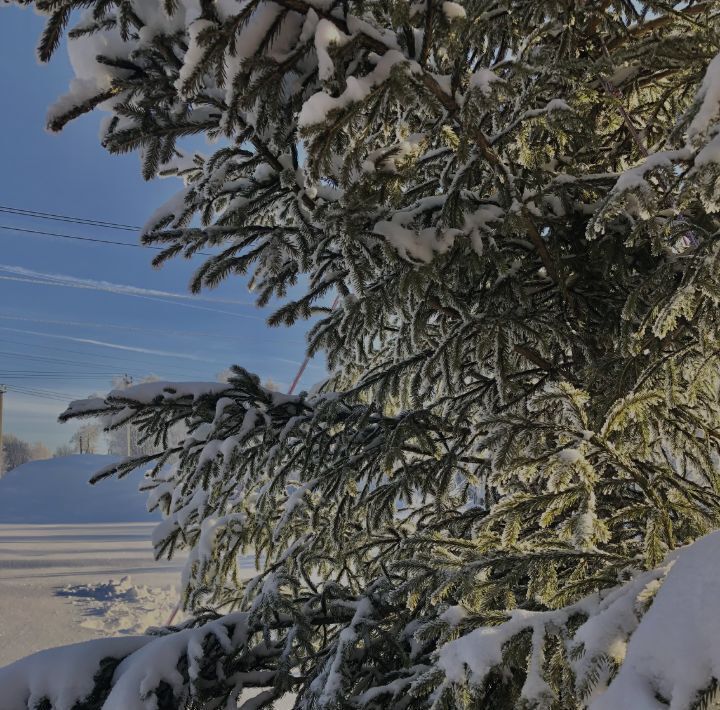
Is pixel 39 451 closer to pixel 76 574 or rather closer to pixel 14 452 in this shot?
pixel 14 452

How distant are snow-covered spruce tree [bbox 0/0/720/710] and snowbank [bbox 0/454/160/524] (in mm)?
22997

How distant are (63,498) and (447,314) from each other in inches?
1259

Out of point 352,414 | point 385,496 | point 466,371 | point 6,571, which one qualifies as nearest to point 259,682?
point 385,496

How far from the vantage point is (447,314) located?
245 centimetres

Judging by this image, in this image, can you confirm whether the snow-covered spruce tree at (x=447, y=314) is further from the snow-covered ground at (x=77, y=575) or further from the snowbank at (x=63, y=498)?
the snowbank at (x=63, y=498)

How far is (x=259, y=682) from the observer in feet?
7.54

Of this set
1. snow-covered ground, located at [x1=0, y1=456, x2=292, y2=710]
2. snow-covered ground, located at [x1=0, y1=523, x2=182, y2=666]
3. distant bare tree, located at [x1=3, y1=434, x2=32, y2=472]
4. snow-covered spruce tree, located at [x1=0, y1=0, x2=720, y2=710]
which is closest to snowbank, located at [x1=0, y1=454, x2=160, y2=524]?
snow-covered ground, located at [x1=0, y1=456, x2=292, y2=710]

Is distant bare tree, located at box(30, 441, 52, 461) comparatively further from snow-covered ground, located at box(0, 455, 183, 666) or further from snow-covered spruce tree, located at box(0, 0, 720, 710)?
snow-covered spruce tree, located at box(0, 0, 720, 710)

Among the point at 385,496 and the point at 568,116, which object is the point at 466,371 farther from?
the point at 568,116

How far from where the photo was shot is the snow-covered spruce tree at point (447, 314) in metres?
1.31

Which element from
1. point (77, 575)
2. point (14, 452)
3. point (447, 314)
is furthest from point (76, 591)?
point (14, 452)

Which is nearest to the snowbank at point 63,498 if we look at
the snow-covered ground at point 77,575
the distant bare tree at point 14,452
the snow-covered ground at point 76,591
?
the snow-covered ground at point 77,575

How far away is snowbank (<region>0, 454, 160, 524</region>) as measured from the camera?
82.2 ft

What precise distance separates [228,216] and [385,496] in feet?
5.30
